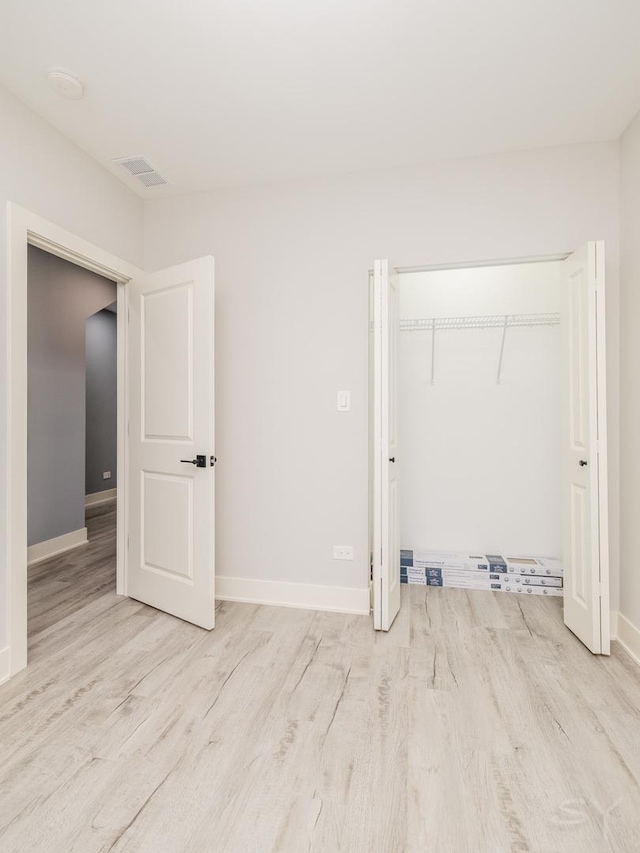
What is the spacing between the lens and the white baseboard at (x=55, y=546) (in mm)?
3900

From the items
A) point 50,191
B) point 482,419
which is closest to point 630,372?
point 482,419

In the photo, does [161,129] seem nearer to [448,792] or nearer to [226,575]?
[226,575]

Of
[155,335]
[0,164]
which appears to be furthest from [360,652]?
[0,164]

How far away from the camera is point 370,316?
2900 mm

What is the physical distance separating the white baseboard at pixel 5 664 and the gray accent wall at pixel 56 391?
1999 mm

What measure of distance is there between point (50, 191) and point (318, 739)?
2828mm

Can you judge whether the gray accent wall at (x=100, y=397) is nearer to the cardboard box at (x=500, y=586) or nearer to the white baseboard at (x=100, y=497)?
the white baseboard at (x=100, y=497)

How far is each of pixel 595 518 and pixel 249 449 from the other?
6.59 feet

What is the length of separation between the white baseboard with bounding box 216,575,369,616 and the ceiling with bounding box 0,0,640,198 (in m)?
2.60

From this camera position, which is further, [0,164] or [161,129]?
[161,129]

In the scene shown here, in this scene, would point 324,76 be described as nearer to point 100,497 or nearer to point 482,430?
point 482,430

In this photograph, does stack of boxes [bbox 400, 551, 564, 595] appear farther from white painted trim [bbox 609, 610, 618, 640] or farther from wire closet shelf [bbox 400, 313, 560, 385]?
wire closet shelf [bbox 400, 313, 560, 385]

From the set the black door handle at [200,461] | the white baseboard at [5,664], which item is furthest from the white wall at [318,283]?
the white baseboard at [5,664]

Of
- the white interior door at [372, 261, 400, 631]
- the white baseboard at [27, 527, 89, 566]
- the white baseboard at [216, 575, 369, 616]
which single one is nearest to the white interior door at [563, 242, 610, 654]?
the white interior door at [372, 261, 400, 631]
